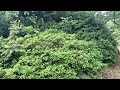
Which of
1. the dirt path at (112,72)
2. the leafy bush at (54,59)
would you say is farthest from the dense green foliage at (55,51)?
the dirt path at (112,72)

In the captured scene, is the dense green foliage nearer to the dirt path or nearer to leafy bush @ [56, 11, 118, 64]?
leafy bush @ [56, 11, 118, 64]

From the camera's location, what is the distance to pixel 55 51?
6129 millimetres

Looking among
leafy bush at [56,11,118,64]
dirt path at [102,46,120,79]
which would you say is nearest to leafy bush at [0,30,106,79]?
dirt path at [102,46,120,79]

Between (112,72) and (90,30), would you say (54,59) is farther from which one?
(90,30)

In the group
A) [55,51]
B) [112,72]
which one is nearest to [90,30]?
[112,72]

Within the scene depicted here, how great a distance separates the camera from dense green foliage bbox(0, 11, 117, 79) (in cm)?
573

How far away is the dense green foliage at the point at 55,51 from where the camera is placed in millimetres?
5730
